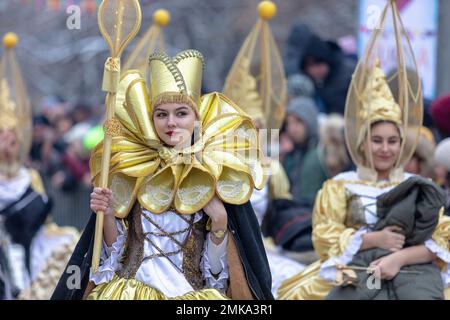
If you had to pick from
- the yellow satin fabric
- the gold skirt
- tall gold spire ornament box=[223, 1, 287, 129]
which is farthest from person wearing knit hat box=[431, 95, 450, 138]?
the gold skirt

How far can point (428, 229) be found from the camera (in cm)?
827

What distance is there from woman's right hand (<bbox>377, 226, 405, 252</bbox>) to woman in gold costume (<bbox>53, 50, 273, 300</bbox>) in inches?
56.3

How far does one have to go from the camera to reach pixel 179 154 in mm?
7012

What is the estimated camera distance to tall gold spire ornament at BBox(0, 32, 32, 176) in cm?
1155

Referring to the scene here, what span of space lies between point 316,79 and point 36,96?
39.3ft

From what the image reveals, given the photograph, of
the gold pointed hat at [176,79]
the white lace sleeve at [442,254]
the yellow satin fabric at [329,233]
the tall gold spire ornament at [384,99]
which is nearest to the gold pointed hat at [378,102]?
the tall gold spire ornament at [384,99]

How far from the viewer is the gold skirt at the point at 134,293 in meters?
6.86

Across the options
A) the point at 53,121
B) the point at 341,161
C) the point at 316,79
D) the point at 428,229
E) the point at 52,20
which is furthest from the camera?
the point at 52,20

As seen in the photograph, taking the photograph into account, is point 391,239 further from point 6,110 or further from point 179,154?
point 6,110

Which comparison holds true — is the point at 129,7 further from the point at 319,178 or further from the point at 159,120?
the point at 319,178

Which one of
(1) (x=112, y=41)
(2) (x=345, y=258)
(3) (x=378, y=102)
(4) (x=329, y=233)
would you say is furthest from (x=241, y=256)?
(3) (x=378, y=102)

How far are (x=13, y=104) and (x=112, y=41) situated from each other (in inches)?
199

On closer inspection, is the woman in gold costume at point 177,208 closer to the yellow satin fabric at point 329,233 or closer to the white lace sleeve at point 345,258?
the white lace sleeve at point 345,258
